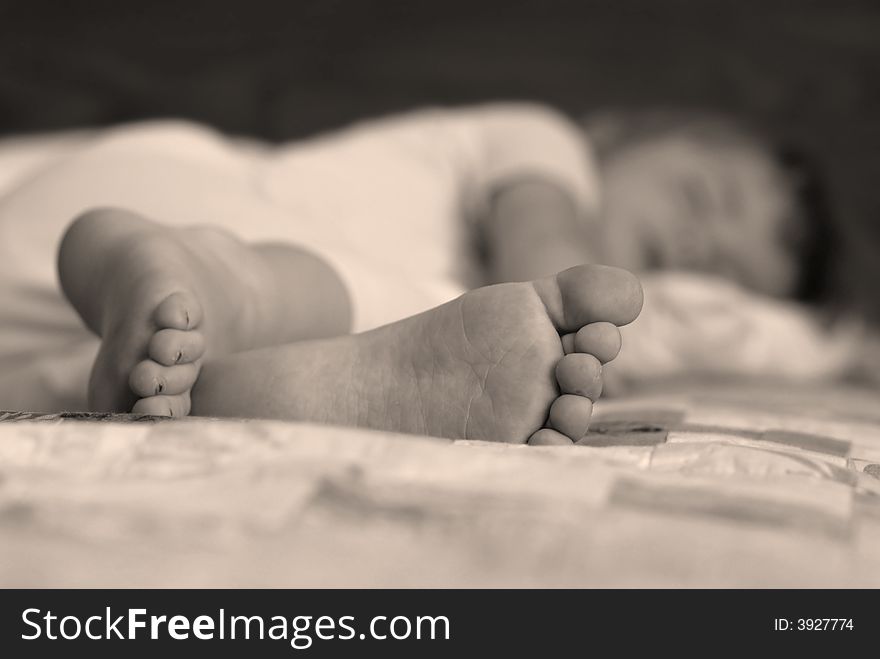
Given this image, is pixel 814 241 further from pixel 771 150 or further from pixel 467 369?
pixel 467 369

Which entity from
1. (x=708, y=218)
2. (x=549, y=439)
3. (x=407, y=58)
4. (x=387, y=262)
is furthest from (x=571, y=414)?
(x=407, y=58)

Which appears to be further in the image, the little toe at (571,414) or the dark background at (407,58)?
the dark background at (407,58)

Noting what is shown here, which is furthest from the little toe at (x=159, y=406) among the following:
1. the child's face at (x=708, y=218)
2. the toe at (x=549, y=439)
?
the child's face at (x=708, y=218)

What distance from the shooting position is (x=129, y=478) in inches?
15.9

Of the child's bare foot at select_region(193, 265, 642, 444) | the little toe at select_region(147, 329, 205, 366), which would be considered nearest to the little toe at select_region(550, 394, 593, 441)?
the child's bare foot at select_region(193, 265, 642, 444)

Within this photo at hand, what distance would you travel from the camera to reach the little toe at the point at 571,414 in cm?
50

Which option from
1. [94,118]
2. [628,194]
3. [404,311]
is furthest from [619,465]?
[94,118]

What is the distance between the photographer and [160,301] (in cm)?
51

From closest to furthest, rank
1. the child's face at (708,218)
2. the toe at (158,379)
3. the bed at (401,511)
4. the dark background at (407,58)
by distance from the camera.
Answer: the bed at (401,511) → the toe at (158,379) → the child's face at (708,218) → the dark background at (407,58)

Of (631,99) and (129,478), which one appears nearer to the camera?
(129,478)

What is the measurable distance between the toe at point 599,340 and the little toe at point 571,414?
0.03 meters

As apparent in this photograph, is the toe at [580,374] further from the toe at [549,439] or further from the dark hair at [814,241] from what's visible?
the dark hair at [814,241]
